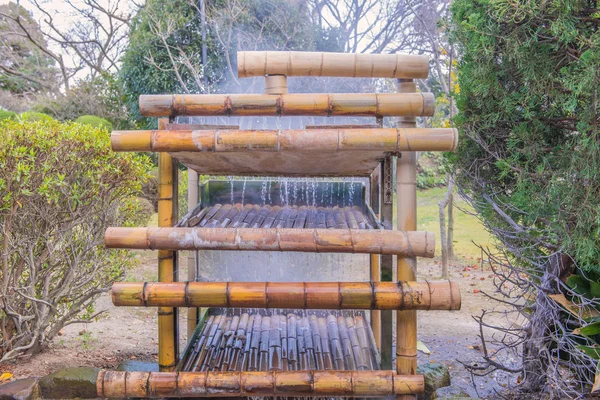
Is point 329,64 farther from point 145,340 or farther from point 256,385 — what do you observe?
point 145,340

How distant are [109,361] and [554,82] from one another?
4.07 m

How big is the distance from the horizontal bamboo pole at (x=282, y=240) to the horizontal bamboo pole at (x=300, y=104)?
0.65m

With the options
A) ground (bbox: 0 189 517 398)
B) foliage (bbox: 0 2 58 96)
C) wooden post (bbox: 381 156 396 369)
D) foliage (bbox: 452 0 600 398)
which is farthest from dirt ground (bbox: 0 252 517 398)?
foliage (bbox: 0 2 58 96)

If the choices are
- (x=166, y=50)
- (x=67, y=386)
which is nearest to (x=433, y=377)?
(x=67, y=386)

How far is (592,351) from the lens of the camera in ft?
9.52

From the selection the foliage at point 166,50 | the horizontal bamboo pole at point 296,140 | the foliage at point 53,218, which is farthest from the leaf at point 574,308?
the foliage at point 166,50

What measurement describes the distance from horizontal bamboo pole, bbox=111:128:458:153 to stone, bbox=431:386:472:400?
1796 millimetres

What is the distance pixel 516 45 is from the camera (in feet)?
9.86

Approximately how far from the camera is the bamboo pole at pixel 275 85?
2664 mm

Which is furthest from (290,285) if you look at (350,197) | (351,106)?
(350,197)

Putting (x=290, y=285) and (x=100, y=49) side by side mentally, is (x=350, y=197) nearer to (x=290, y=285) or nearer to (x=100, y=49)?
(x=290, y=285)

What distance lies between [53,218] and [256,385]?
229cm

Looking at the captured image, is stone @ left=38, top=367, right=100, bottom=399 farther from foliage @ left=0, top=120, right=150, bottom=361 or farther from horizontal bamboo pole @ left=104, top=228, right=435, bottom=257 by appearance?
horizontal bamboo pole @ left=104, top=228, right=435, bottom=257

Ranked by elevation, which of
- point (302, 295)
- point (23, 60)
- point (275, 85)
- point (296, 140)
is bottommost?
point (302, 295)
